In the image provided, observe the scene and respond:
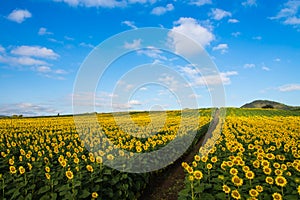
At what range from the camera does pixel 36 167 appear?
24.0ft

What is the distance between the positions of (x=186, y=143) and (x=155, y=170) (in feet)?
14.0

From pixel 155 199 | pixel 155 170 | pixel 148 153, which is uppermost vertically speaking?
pixel 148 153

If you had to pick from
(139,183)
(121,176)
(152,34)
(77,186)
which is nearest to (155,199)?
(139,183)

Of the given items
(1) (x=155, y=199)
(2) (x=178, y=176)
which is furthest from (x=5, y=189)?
(2) (x=178, y=176)

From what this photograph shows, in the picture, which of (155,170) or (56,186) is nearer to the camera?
(56,186)

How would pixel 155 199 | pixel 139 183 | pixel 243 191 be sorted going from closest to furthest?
pixel 243 191
pixel 139 183
pixel 155 199

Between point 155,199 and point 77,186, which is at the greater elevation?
point 77,186

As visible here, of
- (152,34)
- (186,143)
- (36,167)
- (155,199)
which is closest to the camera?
(36,167)

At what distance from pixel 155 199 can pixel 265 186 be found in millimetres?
4357

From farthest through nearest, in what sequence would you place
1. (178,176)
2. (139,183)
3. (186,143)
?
(186,143) < (178,176) < (139,183)

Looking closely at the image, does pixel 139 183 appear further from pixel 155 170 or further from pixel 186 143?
pixel 186 143

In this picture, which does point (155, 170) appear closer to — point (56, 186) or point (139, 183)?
point (139, 183)

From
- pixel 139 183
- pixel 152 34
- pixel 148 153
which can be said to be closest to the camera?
pixel 139 183

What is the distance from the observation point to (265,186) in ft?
17.3
